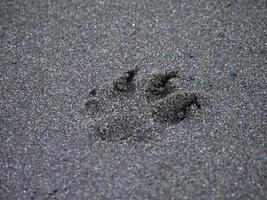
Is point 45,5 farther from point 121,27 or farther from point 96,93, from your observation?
point 96,93

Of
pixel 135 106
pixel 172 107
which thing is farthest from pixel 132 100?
pixel 172 107

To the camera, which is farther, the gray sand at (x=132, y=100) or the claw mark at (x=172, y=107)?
the claw mark at (x=172, y=107)

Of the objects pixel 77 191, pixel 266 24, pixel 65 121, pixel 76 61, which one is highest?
pixel 76 61

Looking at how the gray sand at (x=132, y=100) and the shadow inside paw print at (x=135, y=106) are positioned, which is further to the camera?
the shadow inside paw print at (x=135, y=106)

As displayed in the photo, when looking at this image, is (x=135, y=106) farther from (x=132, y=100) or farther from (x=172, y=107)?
(x=172, y=107)

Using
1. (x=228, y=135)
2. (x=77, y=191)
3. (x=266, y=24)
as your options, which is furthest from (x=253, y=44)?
(x=77, y=191)

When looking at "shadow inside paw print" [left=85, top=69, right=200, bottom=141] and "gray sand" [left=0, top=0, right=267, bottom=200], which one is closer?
"gray sand" [left=0, top=0, right=267, bottom=200]
